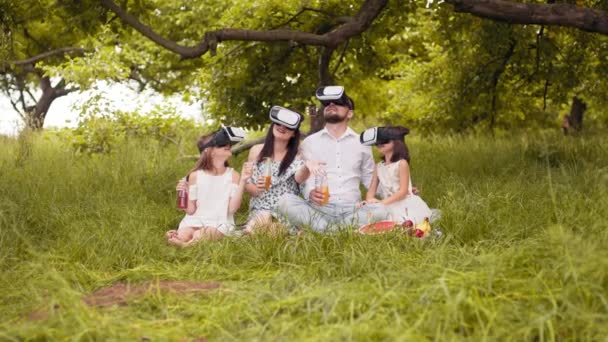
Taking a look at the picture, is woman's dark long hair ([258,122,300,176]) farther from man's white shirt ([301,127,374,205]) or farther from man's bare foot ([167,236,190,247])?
man's bare foot ([167,236,190,247])

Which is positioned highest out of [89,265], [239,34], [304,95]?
[239,34]

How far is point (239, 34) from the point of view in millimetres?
8523

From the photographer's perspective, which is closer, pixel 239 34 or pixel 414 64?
pixel 239 34

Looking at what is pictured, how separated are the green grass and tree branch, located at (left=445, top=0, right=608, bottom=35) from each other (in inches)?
67.6

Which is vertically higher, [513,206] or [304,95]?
[304,95]

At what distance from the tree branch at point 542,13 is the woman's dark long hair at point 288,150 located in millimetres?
2721

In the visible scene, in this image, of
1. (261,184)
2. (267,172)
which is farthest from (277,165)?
(261,184)

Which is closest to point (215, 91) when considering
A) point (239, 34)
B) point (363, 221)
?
point (239, 34)

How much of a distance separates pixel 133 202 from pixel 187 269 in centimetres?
265

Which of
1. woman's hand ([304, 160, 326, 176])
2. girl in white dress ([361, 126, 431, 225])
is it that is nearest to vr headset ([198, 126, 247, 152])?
woman's hand ([304, 160, 326, 176])

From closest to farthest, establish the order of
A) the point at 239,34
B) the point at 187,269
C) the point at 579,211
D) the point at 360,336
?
1. the point at 360,336
2. the point at 187,269
3. the point at 579,211
4. the point at 239,34

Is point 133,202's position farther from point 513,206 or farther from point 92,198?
point 513,206

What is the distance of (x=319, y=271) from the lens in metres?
4.74

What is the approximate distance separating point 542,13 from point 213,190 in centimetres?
412
